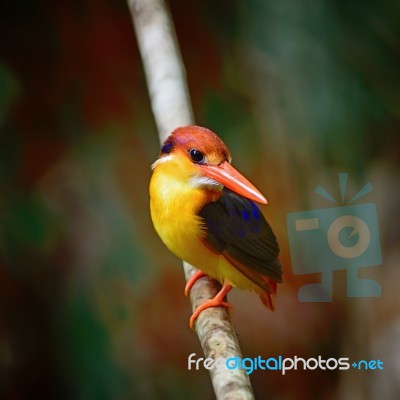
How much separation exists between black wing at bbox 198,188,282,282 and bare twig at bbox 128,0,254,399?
7 centimetres

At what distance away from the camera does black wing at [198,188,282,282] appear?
74cm

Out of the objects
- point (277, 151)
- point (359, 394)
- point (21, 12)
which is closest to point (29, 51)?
point (21, 12)

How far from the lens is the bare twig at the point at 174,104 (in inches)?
26.5

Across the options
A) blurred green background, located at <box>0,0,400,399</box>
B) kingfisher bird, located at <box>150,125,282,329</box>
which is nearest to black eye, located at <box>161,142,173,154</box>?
kingfisher bird, located at <box>150,125,282,329</box>

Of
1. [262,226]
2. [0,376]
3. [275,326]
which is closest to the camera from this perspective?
[262,226]

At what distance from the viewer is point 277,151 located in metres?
0.93

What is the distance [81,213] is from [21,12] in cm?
33

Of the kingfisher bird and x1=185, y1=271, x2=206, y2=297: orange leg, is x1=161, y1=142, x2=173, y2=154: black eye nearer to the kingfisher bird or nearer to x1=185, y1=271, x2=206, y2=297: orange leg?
the kingfisher bird

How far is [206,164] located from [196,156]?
1 centimetres

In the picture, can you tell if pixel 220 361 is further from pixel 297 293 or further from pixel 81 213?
pixel 81 213

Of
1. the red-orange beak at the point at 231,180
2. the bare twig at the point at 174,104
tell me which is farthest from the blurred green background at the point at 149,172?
the red-orange beak at the point at 231,180

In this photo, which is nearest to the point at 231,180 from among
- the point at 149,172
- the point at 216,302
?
the point at 216,302

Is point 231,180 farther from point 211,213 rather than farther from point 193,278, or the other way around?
point 193,278

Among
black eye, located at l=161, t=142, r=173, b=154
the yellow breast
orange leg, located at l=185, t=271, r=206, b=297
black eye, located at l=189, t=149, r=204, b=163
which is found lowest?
orange leg, located at l=185, t=271, r=206, b=297
